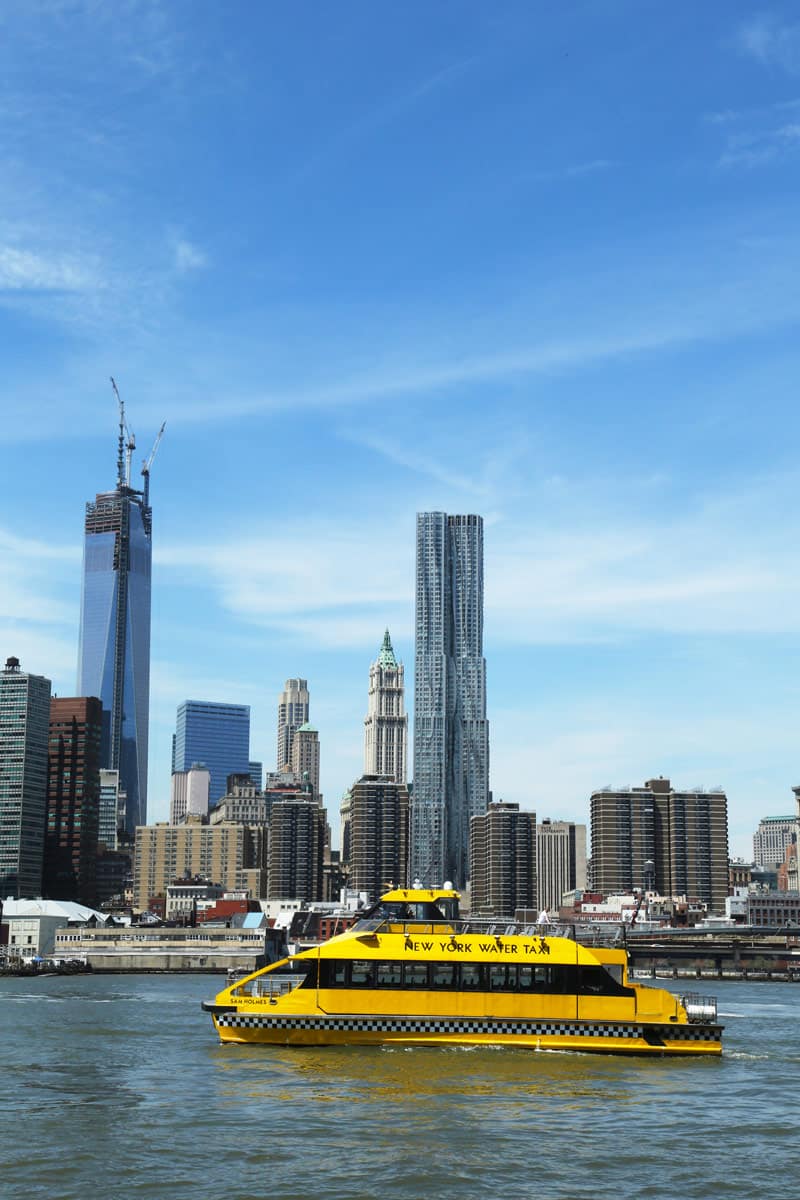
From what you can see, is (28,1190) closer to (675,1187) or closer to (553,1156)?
(553,1156)

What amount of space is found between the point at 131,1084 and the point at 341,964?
909 cm

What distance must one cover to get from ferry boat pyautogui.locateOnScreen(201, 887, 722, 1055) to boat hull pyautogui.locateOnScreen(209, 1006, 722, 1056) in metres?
0.04

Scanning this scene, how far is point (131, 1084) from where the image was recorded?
43344 millimetres

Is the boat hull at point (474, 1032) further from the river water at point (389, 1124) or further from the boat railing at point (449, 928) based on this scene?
the boat railing at point (449, 928)

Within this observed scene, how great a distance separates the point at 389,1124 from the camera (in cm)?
3575

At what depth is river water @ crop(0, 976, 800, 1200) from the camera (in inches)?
1184

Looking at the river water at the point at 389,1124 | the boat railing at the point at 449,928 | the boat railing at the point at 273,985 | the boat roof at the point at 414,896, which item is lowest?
the river water at the point at 389,1124

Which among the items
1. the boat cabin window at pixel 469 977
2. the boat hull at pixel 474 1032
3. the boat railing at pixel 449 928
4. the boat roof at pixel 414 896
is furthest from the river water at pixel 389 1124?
the boat roof at pixel 414 896

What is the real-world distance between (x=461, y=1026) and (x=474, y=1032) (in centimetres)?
50

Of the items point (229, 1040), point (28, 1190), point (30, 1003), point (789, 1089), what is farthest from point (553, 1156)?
point (30, 1003)

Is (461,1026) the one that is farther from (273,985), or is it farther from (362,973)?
(273,985)

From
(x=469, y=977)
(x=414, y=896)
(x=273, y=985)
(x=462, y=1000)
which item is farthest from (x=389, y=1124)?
(x=414, y=896)

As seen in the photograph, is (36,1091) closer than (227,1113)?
No

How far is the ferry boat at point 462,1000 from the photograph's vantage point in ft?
160
